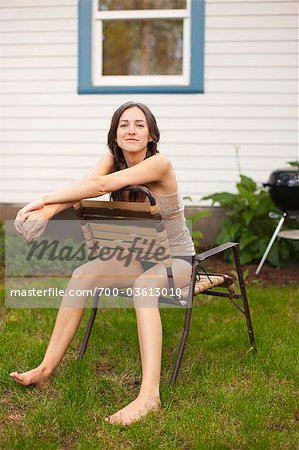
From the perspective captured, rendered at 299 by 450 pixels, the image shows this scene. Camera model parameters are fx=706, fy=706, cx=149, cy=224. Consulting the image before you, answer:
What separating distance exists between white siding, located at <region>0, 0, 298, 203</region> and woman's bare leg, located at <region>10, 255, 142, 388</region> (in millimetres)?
3312

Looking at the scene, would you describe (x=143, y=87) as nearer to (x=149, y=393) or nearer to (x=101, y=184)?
(x=101, y=184)

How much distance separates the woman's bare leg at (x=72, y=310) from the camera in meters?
3.25

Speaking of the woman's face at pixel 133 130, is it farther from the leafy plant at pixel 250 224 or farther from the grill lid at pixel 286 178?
the leafy plant at pixel 250 224

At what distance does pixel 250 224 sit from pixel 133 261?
301cm

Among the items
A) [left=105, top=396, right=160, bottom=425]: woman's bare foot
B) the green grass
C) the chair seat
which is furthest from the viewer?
the chair seat

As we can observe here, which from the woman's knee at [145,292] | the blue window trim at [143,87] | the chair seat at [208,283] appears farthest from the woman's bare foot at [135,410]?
the blue window trim at [143,87]

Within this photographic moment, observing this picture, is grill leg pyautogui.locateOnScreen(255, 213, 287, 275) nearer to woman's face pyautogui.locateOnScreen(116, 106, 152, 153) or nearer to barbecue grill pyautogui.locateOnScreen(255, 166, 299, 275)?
barbecue grill pyautogui.locateOnScreen(255, 166, 299, 275)

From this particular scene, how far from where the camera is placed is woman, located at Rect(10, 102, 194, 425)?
3.02m

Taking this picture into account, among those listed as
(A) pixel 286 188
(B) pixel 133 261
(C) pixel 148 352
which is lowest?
(C) pixel 148 352

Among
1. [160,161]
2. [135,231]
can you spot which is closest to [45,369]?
[135,231]

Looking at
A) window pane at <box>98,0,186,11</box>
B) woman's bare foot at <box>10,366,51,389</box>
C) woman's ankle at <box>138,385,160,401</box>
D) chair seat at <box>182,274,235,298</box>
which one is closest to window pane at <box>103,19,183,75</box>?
window pane at <box>98,0,186,11</box>

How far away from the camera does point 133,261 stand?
346 cm

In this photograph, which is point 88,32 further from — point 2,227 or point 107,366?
point 107,366

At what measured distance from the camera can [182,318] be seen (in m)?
4.39
